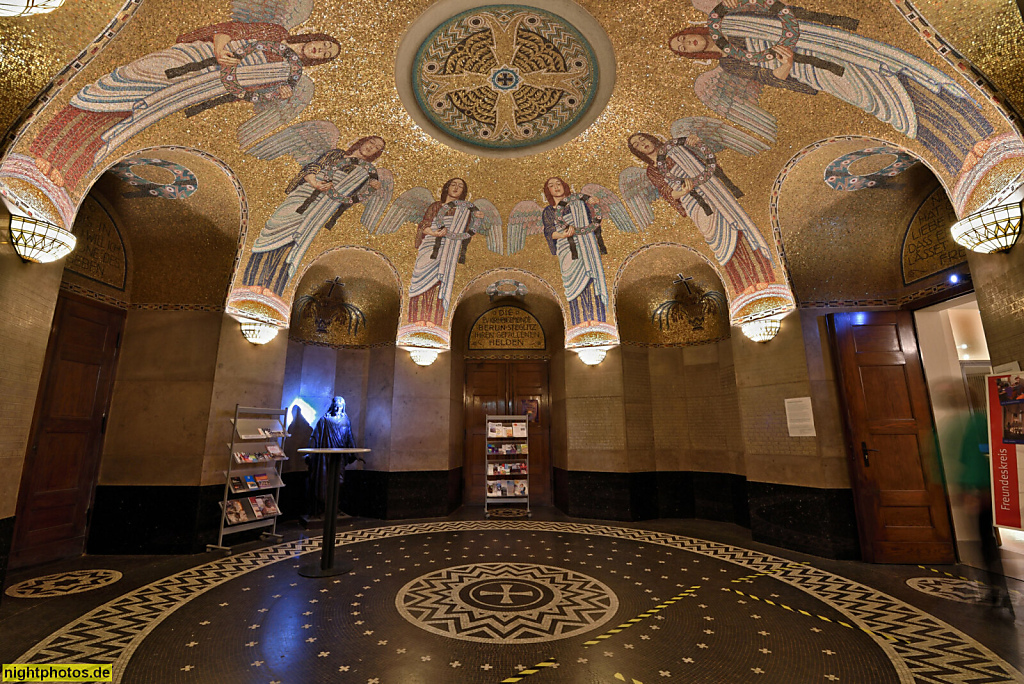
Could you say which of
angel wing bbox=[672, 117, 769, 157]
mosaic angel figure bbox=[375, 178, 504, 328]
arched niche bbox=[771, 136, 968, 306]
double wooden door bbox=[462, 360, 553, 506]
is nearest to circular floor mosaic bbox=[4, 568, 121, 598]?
mosaic angel figure bbox=[375, 178, 504, 328]

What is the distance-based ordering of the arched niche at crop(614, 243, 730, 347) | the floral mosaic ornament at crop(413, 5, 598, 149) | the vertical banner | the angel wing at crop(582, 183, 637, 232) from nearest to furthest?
the vertical banner → the floral mosaic ornament at crop(413, 5, 598, 149) → the angel wing at crop(582, 183, 637, 232) → the arched niche at crop(614, 243, 730, 347)

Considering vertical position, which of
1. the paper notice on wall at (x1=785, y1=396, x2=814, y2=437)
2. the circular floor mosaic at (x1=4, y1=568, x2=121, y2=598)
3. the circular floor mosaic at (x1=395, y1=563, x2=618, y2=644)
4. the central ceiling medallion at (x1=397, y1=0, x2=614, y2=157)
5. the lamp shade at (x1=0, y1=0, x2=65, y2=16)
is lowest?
the circular floor mosaic at (x1=395, y1=563, x2=618, y2=644)

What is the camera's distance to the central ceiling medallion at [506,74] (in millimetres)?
5273

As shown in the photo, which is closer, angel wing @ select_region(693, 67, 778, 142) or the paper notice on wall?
angel wing @ select_region(693, 67, 778, 142)

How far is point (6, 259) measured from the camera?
4207mm

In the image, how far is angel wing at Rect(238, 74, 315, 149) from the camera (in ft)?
18.7

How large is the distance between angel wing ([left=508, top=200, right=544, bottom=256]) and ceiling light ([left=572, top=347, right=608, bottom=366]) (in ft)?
8.74

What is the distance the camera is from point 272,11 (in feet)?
14.9

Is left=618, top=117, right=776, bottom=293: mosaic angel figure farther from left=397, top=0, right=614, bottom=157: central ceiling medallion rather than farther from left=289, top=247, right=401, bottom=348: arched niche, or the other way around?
left=289, top=247, right=401, bottom=348: arched niche

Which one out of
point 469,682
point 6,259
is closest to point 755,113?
point 469,682

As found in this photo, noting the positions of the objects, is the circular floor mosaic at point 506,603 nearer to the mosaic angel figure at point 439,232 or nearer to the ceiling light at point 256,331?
the ceiling light at point 256,331

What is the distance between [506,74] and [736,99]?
3059 millimetres

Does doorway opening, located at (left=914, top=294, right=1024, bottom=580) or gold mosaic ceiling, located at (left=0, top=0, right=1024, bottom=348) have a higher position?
gold mosaic ceiling, located at (left=0, top=0, right=1024, bottom=348)

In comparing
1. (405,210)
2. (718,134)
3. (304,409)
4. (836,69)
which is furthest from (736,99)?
(304,409)
